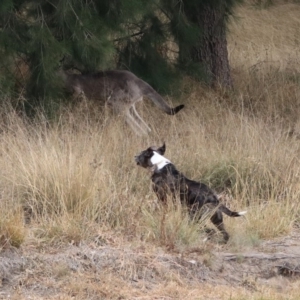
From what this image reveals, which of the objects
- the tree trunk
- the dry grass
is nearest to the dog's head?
the dry grass

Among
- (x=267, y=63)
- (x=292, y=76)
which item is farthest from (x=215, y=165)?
(x=267, y=63)

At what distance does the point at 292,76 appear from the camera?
16.2 m

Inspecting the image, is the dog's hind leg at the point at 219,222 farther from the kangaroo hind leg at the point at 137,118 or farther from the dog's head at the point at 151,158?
the kangaroo hind leg at the point at 137,118

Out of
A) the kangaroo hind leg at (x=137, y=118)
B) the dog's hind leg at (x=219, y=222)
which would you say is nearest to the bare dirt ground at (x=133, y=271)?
the dog's hind leg at (x=219, y=222)

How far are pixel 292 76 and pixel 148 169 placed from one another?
8210 mm

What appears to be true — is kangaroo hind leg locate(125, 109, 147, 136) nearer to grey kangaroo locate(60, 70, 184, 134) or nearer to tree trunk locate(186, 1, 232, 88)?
grey kangaroo locate(60, 70, 184, 134)

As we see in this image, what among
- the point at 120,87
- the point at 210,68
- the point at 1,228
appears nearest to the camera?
the point at 1,228

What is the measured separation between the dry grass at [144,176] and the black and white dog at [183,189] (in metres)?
0.18

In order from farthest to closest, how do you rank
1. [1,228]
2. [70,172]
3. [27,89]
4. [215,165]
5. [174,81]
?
[174,81], [27,89], [215,165], [70,172], [1,228]

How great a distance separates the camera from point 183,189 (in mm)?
8039

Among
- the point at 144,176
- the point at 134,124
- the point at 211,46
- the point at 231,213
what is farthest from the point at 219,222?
the point at 211,46

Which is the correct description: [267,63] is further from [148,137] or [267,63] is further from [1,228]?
[1,228]

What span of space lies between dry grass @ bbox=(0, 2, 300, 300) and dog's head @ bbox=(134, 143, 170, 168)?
317mm

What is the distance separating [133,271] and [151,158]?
196 cm
